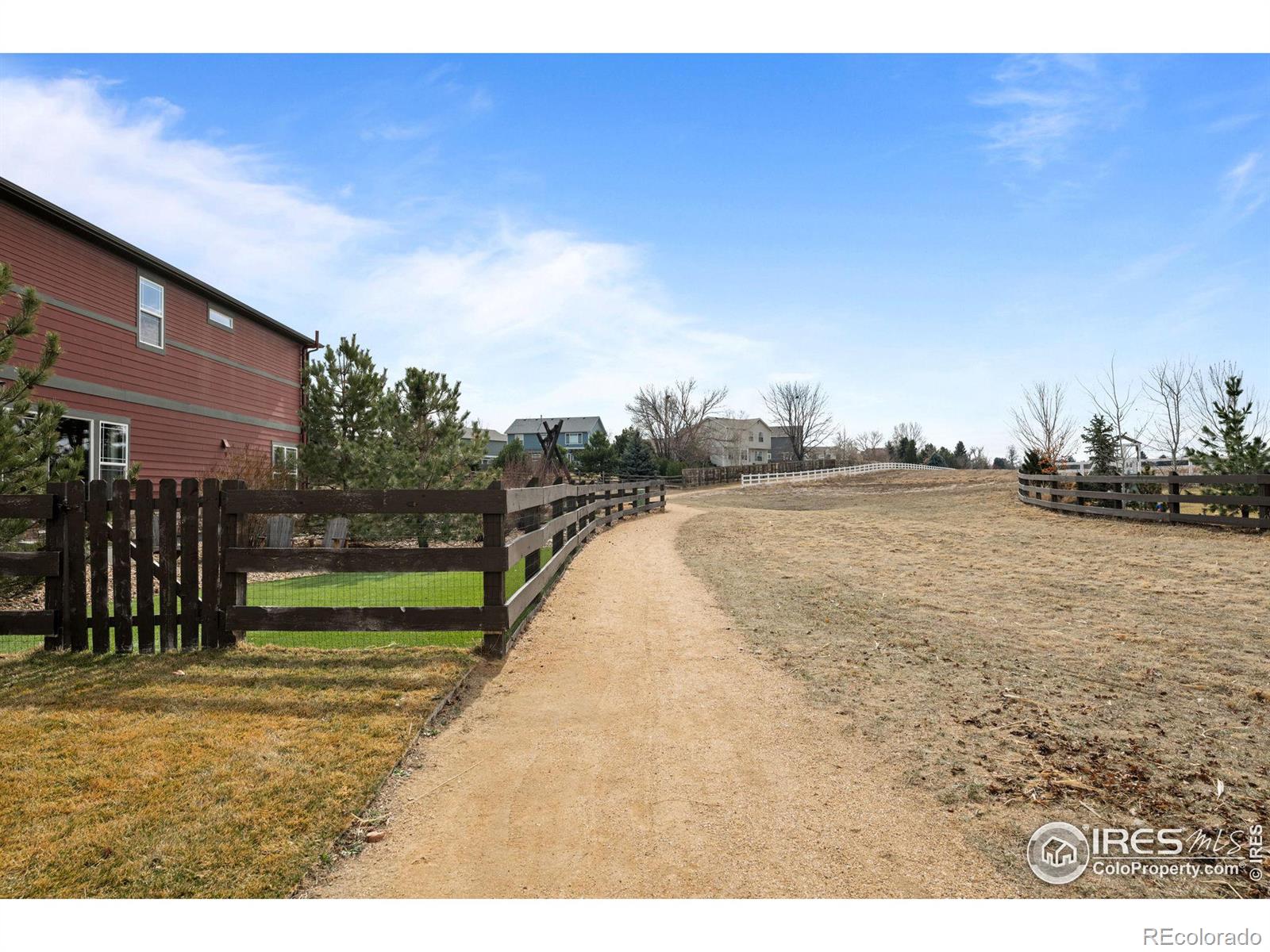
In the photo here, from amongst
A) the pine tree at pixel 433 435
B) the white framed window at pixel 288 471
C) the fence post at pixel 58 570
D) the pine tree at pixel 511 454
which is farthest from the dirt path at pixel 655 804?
the pine tree at pixel 511 454

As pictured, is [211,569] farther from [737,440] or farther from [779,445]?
[779,445]

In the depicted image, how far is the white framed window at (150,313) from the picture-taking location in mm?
15156

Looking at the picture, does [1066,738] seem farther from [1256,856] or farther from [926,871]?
[926,871]

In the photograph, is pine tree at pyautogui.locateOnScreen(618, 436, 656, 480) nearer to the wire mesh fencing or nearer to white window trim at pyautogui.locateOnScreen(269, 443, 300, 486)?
white window trim at pyautogui.locateOnScreen(269, 443, 300, 486)

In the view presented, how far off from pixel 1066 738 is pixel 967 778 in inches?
33.6

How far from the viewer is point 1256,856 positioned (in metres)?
2.67

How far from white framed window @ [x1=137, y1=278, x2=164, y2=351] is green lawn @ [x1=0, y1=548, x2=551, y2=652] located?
7.98m

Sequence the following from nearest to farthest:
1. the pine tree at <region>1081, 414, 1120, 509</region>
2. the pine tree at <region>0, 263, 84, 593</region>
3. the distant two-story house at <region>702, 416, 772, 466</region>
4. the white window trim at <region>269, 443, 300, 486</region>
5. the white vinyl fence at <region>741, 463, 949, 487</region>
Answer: the pine tree at <region>0, 263, 84, 593</region>, the white window trim at <region>269, 443, 300, 486</region>, the pine tree at <region>1081, 414, 1120, 509</region>, the white vinyl fence at <region>741, 463, 949, 487</region>, the distant two-story house at <region>702, 416, 772, 466</region>

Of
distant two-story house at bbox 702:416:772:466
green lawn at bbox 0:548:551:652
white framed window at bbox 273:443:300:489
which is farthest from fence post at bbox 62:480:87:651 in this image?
distant two-story house at bbox 702:416:772:466

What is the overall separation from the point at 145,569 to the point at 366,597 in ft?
10.4

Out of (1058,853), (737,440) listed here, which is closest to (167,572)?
(1058,853)

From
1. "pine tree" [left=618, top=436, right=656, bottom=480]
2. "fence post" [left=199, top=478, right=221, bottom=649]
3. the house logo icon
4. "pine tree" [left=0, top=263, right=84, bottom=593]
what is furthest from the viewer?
"pine tree" [left=618, top=436, right=656, bottom=480]

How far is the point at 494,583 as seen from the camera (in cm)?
562

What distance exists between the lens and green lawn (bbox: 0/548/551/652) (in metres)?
6.37
